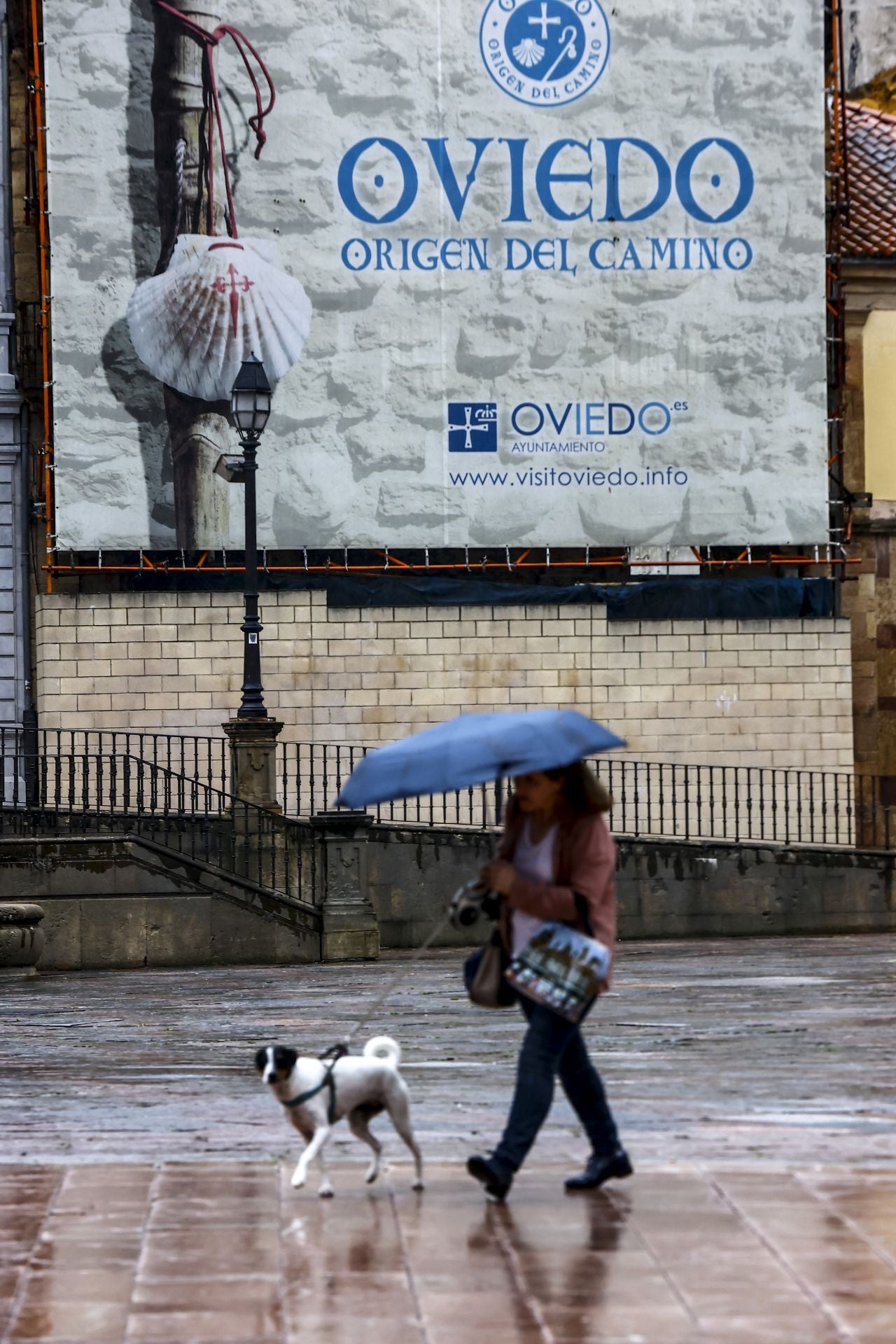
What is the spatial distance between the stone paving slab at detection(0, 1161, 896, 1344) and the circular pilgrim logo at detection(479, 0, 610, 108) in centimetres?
2186

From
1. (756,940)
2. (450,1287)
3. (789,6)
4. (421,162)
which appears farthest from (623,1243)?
(789,6)

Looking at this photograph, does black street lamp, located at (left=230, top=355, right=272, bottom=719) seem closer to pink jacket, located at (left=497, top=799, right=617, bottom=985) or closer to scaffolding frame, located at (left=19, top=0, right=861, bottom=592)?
scaffolding frame, located at (left=19, top=0, right=861, bottom=592)

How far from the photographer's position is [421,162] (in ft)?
90.5

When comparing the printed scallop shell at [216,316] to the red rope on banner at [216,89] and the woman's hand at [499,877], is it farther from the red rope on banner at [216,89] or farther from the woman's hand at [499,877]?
the woman's hand at [499,877]

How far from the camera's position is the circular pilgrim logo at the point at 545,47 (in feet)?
91.2

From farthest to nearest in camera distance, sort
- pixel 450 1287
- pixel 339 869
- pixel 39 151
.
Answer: pixel 39 151 → pixel 339 869 → pixel 450 1287

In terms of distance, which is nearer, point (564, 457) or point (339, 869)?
point (339, 869)

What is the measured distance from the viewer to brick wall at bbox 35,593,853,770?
26.9m

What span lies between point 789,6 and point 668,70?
1.82 metres

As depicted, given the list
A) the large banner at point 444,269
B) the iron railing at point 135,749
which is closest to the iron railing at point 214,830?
the iron railing at point 135,749

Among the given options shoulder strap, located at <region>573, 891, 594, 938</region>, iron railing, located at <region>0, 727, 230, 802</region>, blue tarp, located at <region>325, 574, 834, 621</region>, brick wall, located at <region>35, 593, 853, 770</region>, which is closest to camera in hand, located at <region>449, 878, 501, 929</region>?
shoulder strap, located at <region>573, 891, 594, 938</region>

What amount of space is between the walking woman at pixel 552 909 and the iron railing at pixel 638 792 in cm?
1655

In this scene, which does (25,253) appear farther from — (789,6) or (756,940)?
(756,940)

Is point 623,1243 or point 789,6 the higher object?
point 789,6
